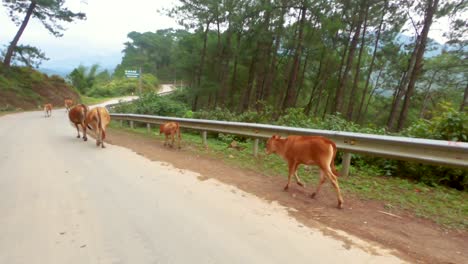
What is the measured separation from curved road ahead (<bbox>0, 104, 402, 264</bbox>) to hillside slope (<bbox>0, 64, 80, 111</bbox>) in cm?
2710

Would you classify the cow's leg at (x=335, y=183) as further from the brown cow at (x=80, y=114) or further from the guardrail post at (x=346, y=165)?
the brown cow at (x=80, y=114)

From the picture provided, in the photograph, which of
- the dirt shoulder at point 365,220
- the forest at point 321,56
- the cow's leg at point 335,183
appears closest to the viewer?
the dirt shoulder at point 365,220

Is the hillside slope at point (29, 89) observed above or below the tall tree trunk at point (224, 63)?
below

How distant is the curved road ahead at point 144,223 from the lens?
287 cm

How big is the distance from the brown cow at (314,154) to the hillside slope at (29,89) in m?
29.3

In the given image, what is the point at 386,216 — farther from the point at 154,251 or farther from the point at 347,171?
the point at 154,251

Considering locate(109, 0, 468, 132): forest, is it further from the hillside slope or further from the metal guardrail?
the hillside slope

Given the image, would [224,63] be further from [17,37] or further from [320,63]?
[17,37]

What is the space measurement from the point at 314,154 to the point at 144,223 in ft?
8.78

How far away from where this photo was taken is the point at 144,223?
355 centimetres

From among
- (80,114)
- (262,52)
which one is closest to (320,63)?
(262,52)

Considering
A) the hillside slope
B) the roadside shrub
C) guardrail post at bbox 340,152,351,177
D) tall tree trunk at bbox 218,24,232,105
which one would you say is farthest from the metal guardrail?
the hillside slope

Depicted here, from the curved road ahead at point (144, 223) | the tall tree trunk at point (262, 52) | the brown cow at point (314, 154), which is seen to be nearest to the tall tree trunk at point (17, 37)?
the tall tree trunk at point (262, 52)

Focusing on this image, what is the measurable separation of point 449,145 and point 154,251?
448 centimetres
